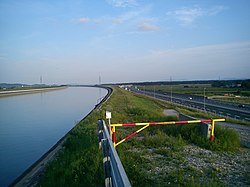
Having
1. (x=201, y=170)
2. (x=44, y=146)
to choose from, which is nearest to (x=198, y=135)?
(x=201, y=170)

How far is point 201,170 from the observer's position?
22.1ft

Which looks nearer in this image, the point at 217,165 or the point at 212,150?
the point at 217,165

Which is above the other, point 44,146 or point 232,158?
point 232,158

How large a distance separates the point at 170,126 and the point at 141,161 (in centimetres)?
514

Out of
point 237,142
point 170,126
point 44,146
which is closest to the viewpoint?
point 237,142

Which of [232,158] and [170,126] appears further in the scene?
[170,126]

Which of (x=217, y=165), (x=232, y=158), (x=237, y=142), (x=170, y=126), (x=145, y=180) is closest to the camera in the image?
(x=145, y=180)

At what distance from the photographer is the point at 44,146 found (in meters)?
17.3

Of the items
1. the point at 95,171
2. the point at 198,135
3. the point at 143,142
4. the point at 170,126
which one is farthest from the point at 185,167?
the point at 170,126

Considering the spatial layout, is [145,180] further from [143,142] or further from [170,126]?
[170,126]

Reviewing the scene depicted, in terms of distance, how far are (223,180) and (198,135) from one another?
15.0 ft

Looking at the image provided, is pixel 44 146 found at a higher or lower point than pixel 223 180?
lower

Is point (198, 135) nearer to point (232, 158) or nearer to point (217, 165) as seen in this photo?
point (232, 158)

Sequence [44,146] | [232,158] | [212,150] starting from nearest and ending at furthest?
1. [232,158]
2. [212,150]
3. [44,146]
